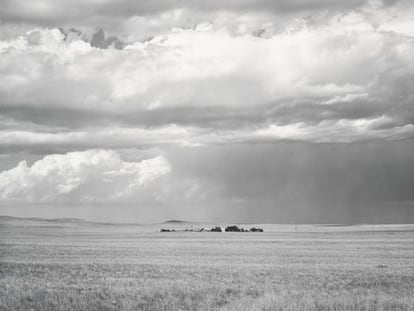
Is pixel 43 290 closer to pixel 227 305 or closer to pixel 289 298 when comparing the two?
pixel 227 305

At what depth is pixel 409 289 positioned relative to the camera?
23609mm

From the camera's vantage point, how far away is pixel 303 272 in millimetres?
31891

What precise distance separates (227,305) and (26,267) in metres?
19.5

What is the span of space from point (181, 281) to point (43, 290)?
7.18 metres

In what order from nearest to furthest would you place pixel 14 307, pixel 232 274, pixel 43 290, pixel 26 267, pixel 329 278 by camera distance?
pixel 14 307 → pixel 43 290 → pixel 329 278 → pixel 232 274 → pixel 26 267

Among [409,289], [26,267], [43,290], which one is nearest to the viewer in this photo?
[43,290]

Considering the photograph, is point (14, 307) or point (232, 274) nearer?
point (14, 307)

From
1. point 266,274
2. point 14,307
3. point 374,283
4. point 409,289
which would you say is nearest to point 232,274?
point 266,274

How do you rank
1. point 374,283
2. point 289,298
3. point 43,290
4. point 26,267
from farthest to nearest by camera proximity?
point 26,267
point 374,283
point 43,290
point 289,298

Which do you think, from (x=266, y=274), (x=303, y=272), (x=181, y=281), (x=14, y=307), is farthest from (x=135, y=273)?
(x=14, y=307)

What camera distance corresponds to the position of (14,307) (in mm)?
18578

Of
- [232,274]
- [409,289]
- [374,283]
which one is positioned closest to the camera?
[409,289]

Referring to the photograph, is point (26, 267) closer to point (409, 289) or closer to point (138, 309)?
point (138, 309)

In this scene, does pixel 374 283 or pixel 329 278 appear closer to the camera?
pixel 374 283
